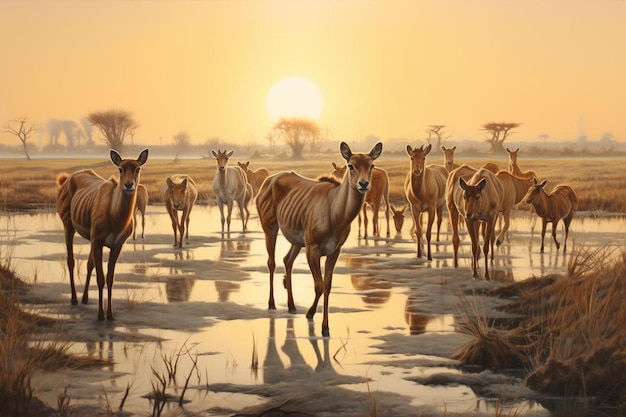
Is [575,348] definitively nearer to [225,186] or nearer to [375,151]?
[375,151]

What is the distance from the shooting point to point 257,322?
433 inches

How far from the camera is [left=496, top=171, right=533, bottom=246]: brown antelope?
61.4 ft

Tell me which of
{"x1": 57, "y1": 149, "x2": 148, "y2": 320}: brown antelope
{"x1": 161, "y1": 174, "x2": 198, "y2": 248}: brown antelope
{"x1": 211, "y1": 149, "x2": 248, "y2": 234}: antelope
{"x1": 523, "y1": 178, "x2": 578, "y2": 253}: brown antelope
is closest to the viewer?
{"x1": 57, "y1": 149, "x2": 148, "y2": 320}: brown antelope

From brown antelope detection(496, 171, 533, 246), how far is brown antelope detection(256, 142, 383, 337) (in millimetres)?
7766

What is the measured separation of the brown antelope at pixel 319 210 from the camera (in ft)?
32.1

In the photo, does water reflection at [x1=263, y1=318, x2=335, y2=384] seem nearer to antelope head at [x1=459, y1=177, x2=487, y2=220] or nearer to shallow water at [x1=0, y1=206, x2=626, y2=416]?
shallow water at [x1=0, y1=206, x2=626, y2=416]

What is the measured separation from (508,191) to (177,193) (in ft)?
22.7

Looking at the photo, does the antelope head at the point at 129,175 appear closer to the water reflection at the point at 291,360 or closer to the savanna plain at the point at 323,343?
the savanna plain at the point at 323,343

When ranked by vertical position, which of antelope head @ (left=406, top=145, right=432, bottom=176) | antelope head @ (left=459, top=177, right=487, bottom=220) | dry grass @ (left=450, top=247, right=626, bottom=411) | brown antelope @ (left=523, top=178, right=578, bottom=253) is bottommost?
dry grass @ (left=450, top=247, right=626, bottom=411)

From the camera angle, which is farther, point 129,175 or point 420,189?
point 420,189

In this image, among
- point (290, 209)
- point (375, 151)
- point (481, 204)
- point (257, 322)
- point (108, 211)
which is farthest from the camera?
point (481, 204)

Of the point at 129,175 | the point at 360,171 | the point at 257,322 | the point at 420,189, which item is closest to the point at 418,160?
the point at 420,189

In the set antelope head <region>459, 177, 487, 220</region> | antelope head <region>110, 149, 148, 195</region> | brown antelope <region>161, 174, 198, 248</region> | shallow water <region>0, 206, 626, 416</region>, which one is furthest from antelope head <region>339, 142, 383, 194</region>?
brown antelope <region>161, 174, 198, 248</region>

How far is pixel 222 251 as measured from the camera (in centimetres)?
1880
